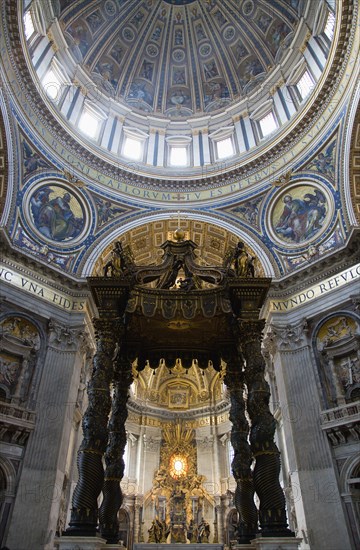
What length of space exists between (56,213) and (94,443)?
1103 cm

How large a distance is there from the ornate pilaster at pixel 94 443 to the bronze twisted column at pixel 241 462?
125 inches

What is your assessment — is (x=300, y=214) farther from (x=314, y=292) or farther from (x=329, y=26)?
(x=329, y=26)

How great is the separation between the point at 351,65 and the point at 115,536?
49.1 feet

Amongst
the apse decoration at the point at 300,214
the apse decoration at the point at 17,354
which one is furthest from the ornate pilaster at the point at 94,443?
the apse decoration at the point at 300,214

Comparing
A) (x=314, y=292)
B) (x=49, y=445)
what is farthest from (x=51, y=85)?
(x=49, y=445)

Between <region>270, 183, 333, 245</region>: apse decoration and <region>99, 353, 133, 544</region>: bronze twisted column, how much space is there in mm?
9103

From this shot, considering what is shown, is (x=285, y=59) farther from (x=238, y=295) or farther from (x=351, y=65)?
(x=238, y=295)

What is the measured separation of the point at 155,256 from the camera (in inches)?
744

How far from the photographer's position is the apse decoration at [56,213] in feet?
49.0

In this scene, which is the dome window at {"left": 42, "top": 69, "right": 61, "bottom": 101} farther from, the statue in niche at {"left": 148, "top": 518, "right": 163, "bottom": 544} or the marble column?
the statue in niche at {"left": 148, "top": 518, "right": 163, "bottom": 544}

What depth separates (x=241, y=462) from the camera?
8.41 m

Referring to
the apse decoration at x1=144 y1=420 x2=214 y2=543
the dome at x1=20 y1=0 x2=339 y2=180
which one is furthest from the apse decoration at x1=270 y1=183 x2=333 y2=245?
the apse decoration at x1=144 y1=420 x2=214 y2=543

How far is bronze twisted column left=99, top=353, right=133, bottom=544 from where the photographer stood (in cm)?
760

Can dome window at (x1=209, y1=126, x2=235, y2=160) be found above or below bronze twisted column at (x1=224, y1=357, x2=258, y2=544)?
above
